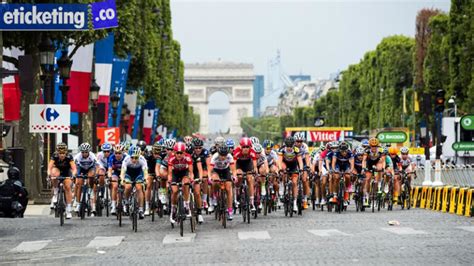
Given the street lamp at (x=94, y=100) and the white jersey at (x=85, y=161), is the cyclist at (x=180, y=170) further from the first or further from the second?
the street lamp at (x=94, y=100)

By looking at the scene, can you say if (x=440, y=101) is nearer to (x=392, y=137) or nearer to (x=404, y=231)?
(x=404, y=231)

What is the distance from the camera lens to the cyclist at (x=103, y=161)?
28312 millimetres

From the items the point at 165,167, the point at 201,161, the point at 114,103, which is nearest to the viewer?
the point at 165,167

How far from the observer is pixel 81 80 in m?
40.4

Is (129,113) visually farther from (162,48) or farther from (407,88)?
(407,88)

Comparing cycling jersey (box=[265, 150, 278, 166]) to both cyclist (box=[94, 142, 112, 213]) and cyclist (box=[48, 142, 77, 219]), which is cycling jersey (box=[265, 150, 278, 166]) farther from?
cyclist (box=[48, 142, 77, 219])

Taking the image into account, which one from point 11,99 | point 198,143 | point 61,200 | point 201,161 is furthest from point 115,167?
point 11,99

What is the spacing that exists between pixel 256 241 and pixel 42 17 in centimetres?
959

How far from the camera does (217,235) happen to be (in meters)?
22.5

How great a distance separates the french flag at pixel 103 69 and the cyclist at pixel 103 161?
14.4m

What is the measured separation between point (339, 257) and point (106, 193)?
47.5 ft

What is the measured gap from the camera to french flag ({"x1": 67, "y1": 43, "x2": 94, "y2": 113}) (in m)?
40.1

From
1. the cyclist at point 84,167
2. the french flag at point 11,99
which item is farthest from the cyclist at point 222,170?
the french flag at point 11,99

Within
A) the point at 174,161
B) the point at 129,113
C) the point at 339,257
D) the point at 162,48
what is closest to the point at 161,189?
the point at 174,161
